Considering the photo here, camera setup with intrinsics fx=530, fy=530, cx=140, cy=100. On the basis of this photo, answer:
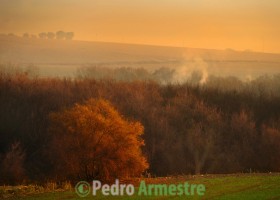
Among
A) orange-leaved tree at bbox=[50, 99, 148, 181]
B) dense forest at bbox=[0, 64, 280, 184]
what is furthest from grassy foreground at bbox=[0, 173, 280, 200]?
dense forest at bbox=[0, 64, 280, 184]

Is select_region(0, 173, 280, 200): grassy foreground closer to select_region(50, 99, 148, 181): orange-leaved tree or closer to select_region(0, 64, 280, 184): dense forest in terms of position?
select_region(50, 99, 148, 181): orange-leaved tree

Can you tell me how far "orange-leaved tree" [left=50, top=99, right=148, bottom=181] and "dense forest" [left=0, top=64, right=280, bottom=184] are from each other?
2.47 metres

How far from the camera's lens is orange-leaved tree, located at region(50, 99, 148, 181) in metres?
37.4

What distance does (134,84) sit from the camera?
236ft

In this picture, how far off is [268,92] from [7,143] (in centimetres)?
4266

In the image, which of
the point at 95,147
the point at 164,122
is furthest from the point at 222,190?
the point at 164,122

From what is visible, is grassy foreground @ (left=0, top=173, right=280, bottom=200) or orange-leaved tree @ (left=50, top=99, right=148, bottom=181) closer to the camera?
grassy foreground @ (left=0, top=173, right=280, bottom=200)

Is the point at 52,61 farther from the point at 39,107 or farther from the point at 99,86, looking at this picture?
the point at 39,107

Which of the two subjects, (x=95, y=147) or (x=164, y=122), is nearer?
(x=95, y=147)

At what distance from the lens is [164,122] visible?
58.6 m

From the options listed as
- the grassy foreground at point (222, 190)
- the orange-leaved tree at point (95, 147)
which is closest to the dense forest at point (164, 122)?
the orange-leaved tree at point (95, 147)

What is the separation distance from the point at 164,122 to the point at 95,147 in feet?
70.5

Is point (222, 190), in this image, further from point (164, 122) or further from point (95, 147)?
point (164, 122)

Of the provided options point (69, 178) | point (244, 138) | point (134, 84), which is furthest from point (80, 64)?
point (69, 178)
